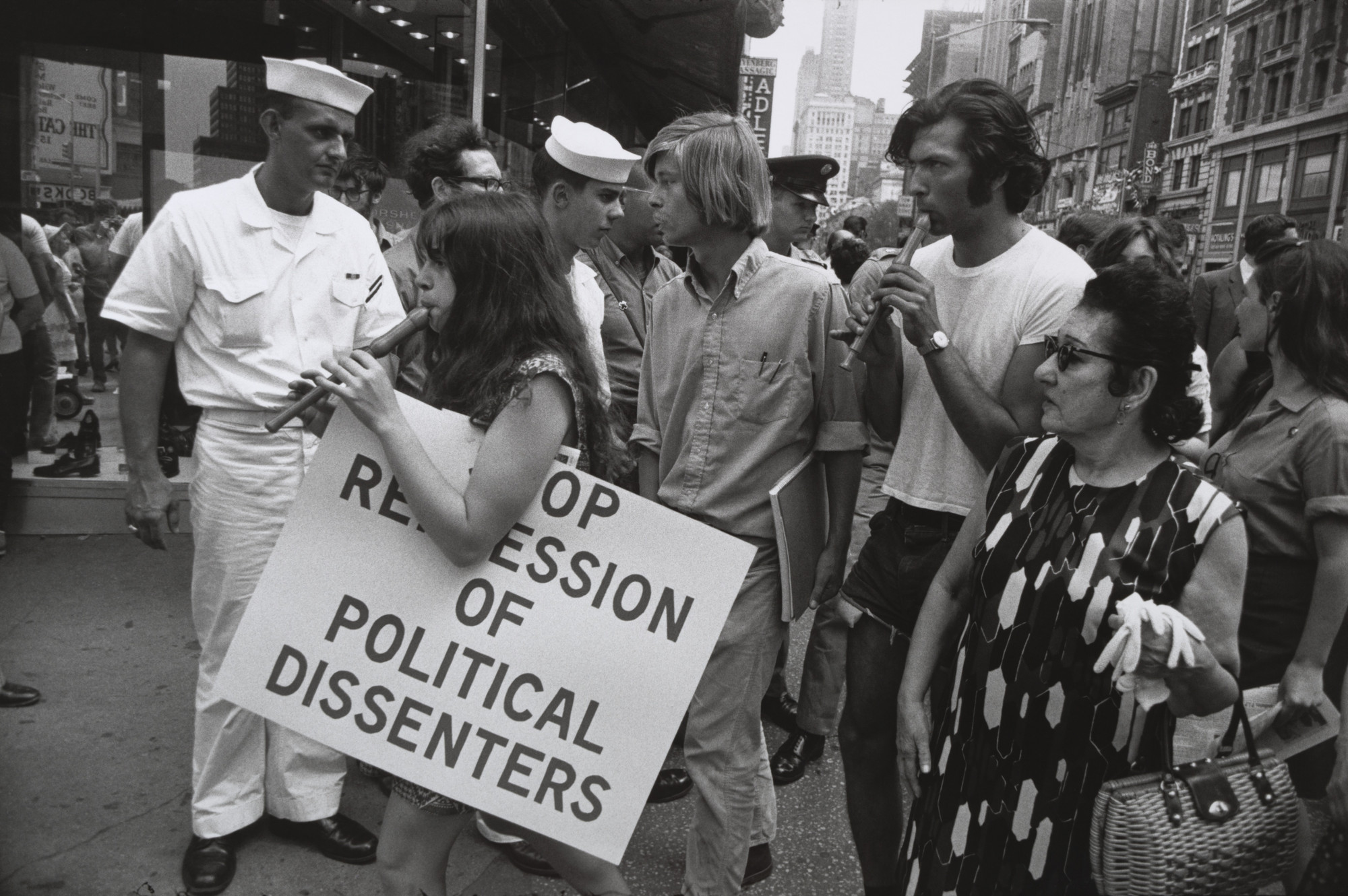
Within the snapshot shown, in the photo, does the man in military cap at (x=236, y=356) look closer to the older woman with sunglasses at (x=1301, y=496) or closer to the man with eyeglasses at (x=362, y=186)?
the older woman with sunglasses at (x=1301, y=496)

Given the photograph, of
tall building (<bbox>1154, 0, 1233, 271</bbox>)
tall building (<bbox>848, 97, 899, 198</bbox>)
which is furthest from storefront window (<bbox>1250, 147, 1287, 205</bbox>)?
tall building (<bbox>848, 97, 899, 198</bbox>)

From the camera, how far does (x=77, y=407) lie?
605cm

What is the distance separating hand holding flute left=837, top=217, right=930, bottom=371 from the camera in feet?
7.32

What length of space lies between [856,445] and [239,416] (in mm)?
1684

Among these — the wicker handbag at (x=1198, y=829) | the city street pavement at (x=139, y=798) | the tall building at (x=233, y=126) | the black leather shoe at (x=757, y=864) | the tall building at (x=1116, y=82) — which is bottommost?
the city street pavement at (x=139, y=798)

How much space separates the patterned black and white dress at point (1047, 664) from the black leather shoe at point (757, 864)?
95 cm

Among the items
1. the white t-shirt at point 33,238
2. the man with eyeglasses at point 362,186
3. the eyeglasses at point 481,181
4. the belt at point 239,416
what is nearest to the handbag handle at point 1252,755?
the belt at point 239,416

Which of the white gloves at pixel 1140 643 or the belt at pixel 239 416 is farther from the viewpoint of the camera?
the belt at pixel 239 416

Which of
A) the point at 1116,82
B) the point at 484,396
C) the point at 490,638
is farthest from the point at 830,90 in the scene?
the point at 490,638

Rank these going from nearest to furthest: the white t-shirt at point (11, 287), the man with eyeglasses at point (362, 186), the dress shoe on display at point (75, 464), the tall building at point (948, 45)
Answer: the white t-shirt at point (11, 287) < the tall building at point (948, 45) < the man with eyeglasses at point (362, 186) < the dress shoe on display at point (75, 464)

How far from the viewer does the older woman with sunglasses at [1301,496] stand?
7.66 feet

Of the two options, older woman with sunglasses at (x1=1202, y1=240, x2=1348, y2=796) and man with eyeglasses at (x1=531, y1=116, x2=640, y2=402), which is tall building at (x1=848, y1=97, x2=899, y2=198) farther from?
older woman with sunglasses at (x1=1202, y1=240, x2=1348, y2=796)

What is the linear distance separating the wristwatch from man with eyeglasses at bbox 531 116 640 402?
1.36 metres

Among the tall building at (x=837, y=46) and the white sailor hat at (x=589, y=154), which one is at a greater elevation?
the tall building at (x=837, y=46)
